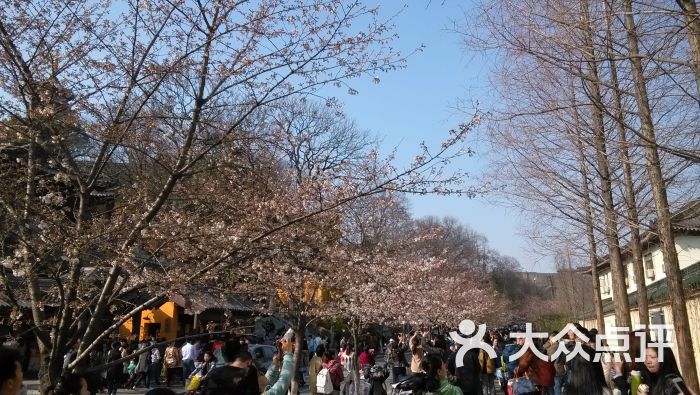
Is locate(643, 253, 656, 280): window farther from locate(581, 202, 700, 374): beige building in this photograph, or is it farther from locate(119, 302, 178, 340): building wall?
locate(119, 302, 178, 340): building wall

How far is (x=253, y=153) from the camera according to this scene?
6.46 m

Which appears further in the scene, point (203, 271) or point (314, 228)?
point (314, 228)

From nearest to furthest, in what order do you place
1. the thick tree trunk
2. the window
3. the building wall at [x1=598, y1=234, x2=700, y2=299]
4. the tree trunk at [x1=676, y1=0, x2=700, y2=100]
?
1. the tree trunk at [x1=676, y1=0, x2=700, y2=100]
2. the thick tree trunk
3. the building wall at [x1=598, y1=234, x2=700, y2=299]
4. the window

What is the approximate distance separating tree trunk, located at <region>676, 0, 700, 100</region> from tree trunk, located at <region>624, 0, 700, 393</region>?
4.28 ft

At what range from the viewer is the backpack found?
11.3 meters

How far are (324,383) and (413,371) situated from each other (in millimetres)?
2791

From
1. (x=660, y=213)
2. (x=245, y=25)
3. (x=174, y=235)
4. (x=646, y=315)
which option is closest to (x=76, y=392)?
(x=174, y=235)

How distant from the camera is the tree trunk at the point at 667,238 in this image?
8484mm

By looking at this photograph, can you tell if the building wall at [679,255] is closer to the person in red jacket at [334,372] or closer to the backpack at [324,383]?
the person in red jacket at [334,372]

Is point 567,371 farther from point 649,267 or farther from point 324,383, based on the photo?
point 649,267

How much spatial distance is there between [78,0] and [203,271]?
334 centimetres

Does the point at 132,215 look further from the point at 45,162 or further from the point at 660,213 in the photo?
the point at 660,213

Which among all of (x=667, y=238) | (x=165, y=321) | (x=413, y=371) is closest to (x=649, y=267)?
(x=667, y=238)

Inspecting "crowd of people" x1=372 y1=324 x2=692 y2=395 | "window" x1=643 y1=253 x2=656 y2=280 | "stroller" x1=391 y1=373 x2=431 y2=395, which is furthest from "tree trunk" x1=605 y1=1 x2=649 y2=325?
"window" x1=643 y1=253 x2=656 y2=280
